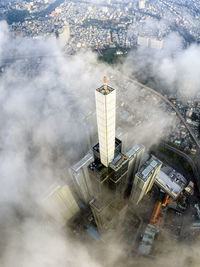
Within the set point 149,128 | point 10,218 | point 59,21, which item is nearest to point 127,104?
point 149,128

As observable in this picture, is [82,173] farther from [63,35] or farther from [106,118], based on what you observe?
[63,35]

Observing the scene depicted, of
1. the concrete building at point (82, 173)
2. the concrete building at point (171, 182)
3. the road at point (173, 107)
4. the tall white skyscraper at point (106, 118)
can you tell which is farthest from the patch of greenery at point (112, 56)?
the tall white skyscraper at point (106, 118)

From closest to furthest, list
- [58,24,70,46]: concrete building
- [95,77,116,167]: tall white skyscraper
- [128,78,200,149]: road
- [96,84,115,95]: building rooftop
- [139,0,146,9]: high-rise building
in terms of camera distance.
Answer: [96,84,115,95]: building rooftop, [95,77,116,167]: tall white skyscraper, [128,78,200,149]: road, [58,24,70,46]: concrete building, [139,0,146,9]: high-rise building

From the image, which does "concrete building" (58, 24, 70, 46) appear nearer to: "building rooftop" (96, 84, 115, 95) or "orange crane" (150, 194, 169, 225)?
"orange crane" (150, 194, 169, 225)

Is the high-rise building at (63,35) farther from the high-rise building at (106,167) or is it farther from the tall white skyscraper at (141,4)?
the high-rise building at (106,167)

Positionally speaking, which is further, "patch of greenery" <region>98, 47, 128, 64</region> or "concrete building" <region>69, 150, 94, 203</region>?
"patch of greenery" <region>98, 47, 128, 64</region>

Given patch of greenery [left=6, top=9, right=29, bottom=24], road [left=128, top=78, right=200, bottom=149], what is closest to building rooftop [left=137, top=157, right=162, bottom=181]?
road [left=128, top=78, right=200, bottom=149]

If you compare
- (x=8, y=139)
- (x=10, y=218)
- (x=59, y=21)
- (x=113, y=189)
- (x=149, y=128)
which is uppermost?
(x=59, y=21)

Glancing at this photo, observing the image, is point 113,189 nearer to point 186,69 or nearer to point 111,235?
point 111,235
